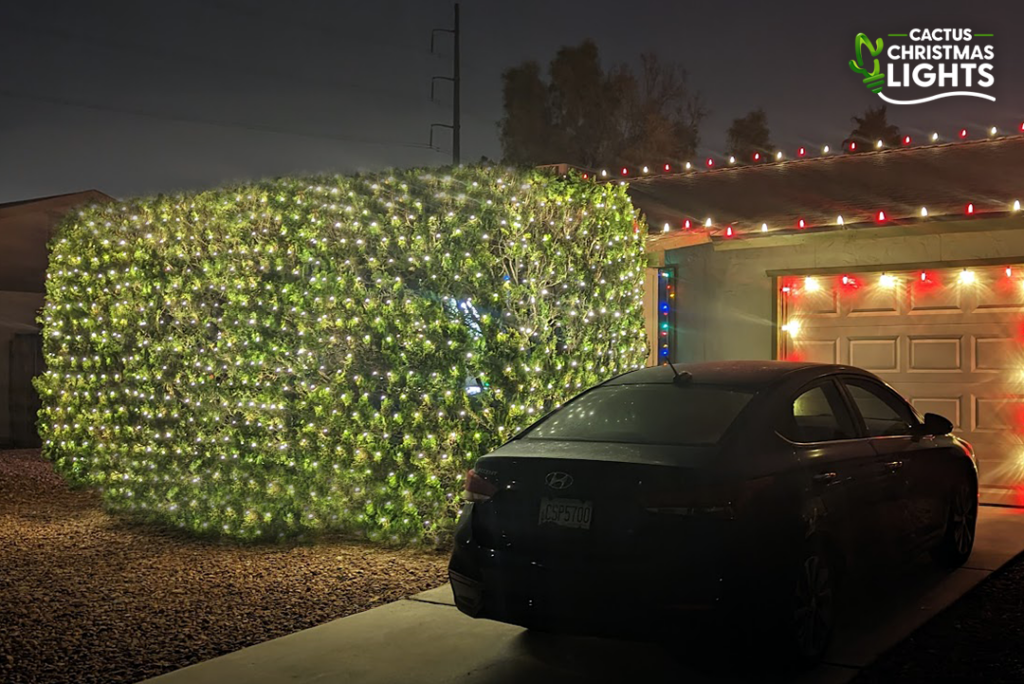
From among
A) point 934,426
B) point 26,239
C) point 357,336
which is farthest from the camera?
point 26,239

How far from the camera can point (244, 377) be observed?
29.1ft

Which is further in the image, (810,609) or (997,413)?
(997,413)

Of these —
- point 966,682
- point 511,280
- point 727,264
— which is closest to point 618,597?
point 966,682

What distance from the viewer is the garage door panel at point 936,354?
11016 millimetres

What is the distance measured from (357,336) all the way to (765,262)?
18.0 feet

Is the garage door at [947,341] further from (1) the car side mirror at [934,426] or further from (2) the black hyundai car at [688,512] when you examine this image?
(2) the black hyundai car at [688,512]

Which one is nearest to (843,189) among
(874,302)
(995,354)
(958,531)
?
(874,302)

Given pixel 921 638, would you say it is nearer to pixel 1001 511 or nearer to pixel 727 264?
pixel 1001 511

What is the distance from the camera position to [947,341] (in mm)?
11070

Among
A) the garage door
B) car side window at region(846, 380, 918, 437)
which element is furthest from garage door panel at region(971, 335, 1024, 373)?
car side window at region(846, 380, 918, 437)

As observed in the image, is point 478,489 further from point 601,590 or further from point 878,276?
point 878,276

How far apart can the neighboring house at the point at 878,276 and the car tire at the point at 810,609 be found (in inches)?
226

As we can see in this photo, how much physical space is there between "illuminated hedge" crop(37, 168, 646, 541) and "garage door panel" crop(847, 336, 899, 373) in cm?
345

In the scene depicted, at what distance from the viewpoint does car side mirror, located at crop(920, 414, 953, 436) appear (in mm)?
6801
